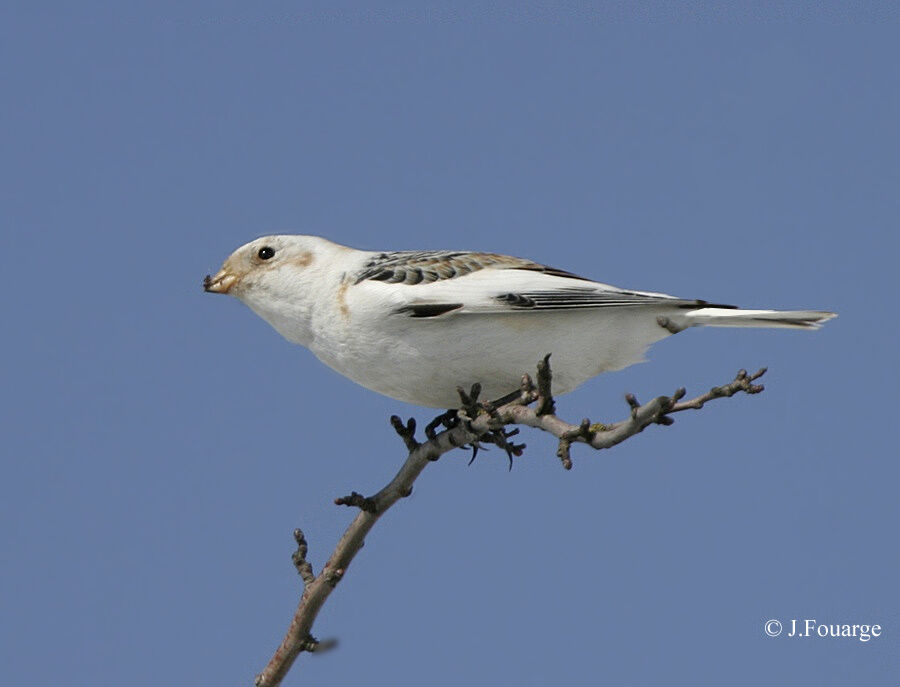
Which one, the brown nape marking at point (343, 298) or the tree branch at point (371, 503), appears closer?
the tree branch at point (371, 503)

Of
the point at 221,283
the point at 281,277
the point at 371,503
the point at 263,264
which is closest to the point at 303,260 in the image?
the point at 281,277

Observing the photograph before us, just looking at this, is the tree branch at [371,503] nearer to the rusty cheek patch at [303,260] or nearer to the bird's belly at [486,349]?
the bird's belly at [486,349]

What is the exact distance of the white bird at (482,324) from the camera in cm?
788

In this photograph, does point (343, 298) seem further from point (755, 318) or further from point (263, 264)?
point (755, 318)

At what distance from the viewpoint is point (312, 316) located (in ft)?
28.2

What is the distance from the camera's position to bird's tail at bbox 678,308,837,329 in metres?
7.70

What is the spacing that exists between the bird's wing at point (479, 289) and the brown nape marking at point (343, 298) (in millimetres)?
85

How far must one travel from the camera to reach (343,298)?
834cm

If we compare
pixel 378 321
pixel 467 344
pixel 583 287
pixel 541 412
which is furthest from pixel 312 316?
pixel 541 412

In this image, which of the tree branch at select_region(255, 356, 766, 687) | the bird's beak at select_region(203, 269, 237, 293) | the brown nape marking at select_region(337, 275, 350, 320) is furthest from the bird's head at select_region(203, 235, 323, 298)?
the tree branch at select_region(255, 356, 766, 687)

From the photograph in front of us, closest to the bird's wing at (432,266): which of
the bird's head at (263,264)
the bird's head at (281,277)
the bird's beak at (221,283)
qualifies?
the bird's head at (281,277)

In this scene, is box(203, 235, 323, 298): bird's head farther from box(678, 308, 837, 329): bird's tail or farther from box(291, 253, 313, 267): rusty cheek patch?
box(678, 308, 837, 329): bird's tail

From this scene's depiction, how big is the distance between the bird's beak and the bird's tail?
3423 mm

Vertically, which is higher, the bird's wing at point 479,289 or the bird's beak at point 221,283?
the bird's beak at point 221,283
